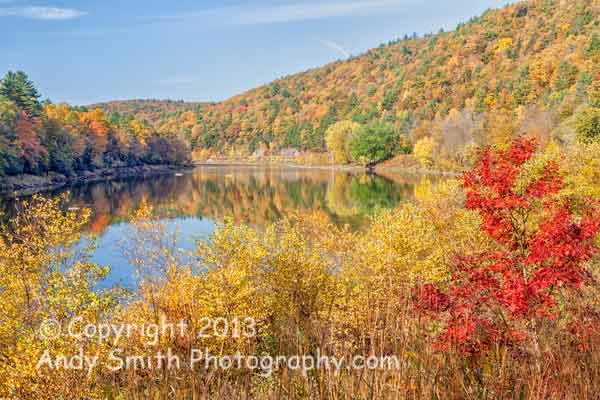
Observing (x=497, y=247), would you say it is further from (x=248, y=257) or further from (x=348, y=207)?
(x=348, y=207)

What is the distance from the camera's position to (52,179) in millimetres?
80188

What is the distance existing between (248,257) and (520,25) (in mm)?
186456

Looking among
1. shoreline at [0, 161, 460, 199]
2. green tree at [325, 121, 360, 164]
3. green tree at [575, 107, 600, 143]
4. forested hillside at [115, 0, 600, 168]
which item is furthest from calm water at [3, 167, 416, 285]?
green tree at [325, 121, 360, 164]

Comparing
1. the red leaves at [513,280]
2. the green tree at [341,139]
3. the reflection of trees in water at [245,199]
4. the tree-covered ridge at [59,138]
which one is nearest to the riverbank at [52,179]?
the tree-covered ridge at [59,138]

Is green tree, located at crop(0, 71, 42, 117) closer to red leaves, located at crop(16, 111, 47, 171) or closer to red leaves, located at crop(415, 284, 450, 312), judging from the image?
red leaves, located at crop(16, 111, 47, 171)

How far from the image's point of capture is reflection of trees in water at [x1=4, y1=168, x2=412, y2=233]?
168ft

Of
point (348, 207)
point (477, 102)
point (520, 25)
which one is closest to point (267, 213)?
point (348, 207)

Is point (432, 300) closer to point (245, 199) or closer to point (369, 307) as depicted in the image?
point (369, 307)

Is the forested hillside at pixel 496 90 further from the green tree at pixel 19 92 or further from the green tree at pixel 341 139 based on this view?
the green tree at pixel 19 92

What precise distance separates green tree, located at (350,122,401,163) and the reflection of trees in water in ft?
118

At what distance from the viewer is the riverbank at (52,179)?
65688 millimetres

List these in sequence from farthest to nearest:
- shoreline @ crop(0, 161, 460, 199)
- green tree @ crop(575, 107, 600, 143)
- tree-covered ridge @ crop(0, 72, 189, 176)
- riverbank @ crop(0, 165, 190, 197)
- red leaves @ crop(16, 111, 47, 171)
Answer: red leaves @ crop(16, 111, 47, 171)
tree-covered ridge @ crop(0, 72, 189, 176)
shoreline @ crop(0, 161, 460, 199)
riverbank @ crop(0, 165, 190, 197)
green tree @ crop(575, 107, 600, 143)

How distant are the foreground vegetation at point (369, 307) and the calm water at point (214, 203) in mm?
13702

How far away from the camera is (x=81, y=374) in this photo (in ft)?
25.7
